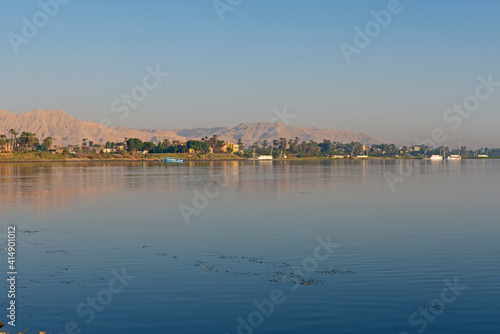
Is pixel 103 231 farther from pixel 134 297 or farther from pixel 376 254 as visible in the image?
pixel 376 254

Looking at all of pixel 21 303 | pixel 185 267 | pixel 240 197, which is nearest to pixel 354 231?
pixel 185 267

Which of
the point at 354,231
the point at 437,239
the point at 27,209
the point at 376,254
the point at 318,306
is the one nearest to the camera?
the point at 318,306

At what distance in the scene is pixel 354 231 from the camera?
36.7 metres

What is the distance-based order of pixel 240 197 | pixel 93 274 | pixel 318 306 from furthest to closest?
pixel 240 197 → pixel 93 274 → pixel 318 306

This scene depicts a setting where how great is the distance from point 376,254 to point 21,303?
1869 centimetres

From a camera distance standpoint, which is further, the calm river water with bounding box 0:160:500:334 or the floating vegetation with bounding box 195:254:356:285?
the floating vegetation with bounding box 195:254:356:285

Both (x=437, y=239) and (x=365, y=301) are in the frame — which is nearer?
(x=365, y=301)

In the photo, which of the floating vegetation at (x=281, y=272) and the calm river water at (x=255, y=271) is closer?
the calm river water at (x=255, y=271)

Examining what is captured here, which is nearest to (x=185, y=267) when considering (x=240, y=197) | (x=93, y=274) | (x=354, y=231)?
(x=93, y=274)

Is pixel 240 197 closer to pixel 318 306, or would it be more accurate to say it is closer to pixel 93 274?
pixel 93 274

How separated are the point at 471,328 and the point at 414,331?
6.83 feet

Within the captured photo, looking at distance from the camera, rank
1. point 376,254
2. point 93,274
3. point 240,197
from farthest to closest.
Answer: point 240,197, point 376,254, point 93,274

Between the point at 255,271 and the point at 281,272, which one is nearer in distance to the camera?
the point at 281,272

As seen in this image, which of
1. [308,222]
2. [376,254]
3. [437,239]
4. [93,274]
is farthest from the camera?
[308,222]
